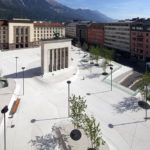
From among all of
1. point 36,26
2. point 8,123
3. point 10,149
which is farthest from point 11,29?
point 10,149

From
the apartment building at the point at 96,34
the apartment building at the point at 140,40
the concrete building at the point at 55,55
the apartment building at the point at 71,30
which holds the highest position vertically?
the apartment building at the point at 71,30

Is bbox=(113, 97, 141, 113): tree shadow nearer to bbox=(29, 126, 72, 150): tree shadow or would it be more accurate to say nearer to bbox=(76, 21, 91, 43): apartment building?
bbox=(29, 126, 72, 150): tree shadow

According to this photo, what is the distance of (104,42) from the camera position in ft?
374

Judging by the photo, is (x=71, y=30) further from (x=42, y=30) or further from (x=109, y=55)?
(x=109, y=55)

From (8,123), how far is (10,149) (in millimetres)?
5955

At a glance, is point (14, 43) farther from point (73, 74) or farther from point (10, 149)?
point (10, 149)

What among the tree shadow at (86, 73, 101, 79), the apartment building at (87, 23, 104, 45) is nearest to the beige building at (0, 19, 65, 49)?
the apartment building at (87, 23, 104, 45)

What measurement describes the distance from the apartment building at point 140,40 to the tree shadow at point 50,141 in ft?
231

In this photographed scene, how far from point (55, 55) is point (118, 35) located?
65147mm

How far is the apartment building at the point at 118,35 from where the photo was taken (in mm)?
91000

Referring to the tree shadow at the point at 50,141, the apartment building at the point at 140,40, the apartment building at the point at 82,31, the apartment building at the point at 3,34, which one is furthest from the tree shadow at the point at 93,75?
the apartment building at the point at 82,31

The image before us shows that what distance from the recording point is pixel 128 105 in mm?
30172

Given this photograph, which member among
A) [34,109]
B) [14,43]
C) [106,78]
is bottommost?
[34,109]

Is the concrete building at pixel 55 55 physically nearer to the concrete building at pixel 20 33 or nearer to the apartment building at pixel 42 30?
the concrete building at pixel 20 33
